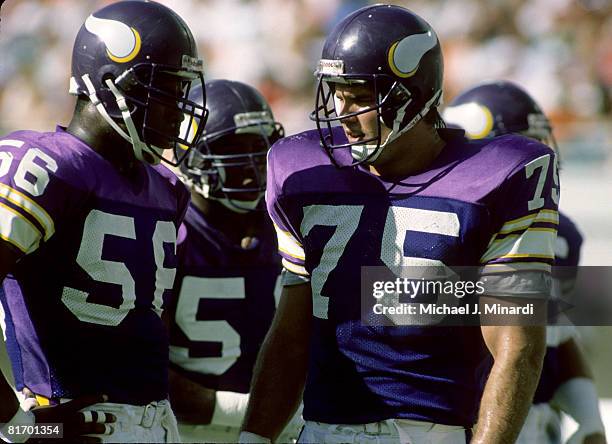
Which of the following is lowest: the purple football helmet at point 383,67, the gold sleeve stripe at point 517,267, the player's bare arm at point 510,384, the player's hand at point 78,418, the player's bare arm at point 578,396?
the player's bare arm at point 578,396

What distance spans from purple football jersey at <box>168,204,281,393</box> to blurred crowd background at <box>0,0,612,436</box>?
3920 mm

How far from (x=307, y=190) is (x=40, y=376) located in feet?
2.63

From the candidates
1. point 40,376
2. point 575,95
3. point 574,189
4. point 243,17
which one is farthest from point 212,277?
point 243,17

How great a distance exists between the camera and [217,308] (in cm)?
354

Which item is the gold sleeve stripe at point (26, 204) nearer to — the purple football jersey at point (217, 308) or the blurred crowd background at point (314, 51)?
the purple football jersey at point (217, 308)

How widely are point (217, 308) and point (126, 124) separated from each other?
0.99 metres

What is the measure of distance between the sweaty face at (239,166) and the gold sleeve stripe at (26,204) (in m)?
1.14

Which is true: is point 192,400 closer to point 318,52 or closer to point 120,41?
point 120,41

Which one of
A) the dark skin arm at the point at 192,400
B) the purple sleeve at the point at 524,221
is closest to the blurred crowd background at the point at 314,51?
the dark skin arm at the point at 192,400

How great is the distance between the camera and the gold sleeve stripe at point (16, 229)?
2.39 m

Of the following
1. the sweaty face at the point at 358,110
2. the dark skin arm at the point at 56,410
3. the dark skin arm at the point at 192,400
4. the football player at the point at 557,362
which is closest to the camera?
the dark skin arm at the point at 56,410

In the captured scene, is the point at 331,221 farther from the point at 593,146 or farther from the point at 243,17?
the point at 243,17

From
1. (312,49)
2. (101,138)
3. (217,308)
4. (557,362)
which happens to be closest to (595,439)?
(557,362)

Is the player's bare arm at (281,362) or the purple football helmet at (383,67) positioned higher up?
the purple football helmet at (383,67)
